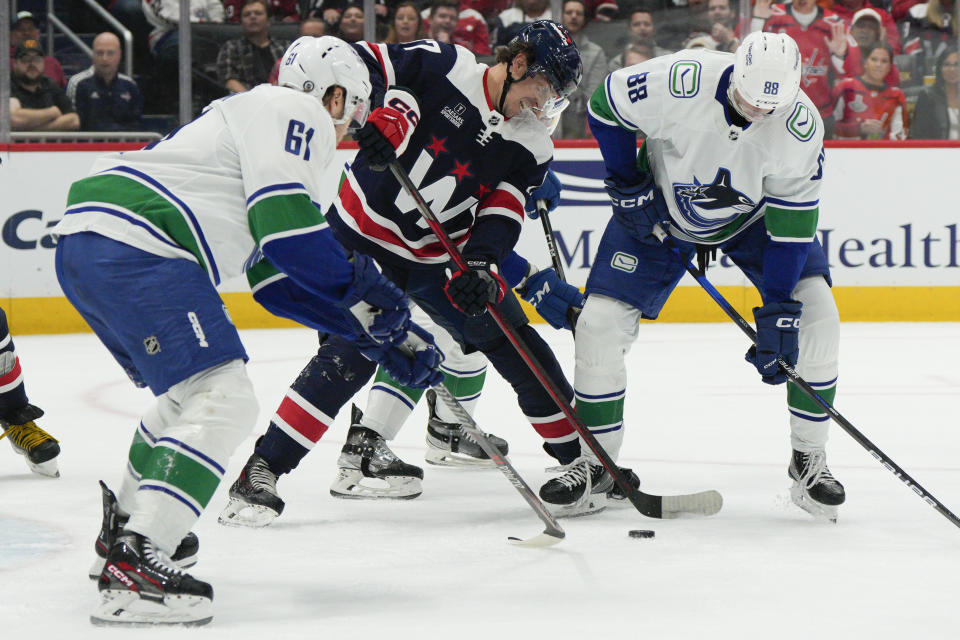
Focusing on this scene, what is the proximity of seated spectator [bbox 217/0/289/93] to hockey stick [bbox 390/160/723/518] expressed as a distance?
3.98m

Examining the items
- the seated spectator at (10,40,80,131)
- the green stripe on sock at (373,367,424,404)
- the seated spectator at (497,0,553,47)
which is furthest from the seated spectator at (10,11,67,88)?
the green stripe on sock at (373,367,424,404)

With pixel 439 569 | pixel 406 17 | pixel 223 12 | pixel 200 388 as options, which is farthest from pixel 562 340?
pixel 200 388

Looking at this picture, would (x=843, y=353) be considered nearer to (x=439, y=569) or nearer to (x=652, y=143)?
(x=652, y=143)

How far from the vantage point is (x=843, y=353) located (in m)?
5.72

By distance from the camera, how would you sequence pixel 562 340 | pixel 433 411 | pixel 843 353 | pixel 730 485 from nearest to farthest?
pixel 730 485 < pixel 433 411 < pixel 843 353 < pixel 562 340

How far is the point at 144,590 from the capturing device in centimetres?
204

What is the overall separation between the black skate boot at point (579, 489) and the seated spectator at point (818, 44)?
172 inches

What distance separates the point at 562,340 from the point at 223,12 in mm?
2541

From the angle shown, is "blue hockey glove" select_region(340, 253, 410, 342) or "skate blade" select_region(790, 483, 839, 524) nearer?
"blue hockey glove" select_region(340, 253, 410, 342)

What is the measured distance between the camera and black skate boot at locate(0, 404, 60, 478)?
335 cm

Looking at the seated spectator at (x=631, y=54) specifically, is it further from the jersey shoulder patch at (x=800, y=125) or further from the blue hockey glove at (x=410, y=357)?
the blue hockey glove at (x=410, y=357)

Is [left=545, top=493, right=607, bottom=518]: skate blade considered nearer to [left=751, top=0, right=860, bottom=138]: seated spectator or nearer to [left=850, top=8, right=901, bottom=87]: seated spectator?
[left=751, top=0, right=860, bottom=138]: seated spectator

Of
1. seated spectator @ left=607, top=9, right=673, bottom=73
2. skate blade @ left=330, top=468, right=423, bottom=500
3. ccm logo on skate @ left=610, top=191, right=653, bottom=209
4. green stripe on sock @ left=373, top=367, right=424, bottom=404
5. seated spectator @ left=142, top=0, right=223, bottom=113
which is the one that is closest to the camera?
ccm logo on skate @ left=610, top=191, right=653, bottom=209

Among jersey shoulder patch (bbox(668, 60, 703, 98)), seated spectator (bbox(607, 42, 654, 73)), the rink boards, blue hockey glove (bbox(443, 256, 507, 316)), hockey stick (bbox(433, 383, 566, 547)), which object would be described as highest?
jersey shoulder patch (bbox(668, 60, 703, 98))
